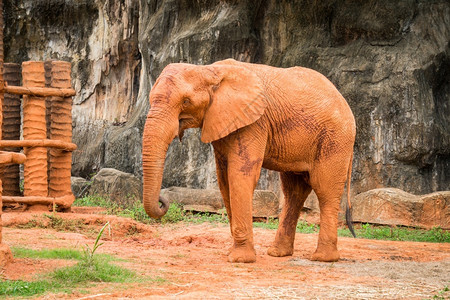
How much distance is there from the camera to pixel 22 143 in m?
12.1

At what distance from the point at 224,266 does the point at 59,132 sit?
6127mm

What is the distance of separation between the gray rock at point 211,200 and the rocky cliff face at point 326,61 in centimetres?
119

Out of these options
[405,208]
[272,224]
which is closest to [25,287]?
[272,224]

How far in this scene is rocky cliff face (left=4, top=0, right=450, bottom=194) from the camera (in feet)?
45.4

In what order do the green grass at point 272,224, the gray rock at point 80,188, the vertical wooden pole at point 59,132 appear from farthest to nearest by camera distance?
the gray rock at point 80,188, the vertical wooden pole at point 59,132, the green grass at point 272,224

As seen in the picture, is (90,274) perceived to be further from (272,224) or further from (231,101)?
(272,224)

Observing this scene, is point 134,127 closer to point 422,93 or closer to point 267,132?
point 422,93

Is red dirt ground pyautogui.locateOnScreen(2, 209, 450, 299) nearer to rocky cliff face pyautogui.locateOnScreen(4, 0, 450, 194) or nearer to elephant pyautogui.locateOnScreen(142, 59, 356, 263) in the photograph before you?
elephant pyautogui.locateOnScreen(142, 59, 356, 263)

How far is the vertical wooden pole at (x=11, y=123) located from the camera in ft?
42.9

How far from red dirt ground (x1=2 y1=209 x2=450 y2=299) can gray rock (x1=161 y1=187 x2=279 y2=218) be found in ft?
6.33

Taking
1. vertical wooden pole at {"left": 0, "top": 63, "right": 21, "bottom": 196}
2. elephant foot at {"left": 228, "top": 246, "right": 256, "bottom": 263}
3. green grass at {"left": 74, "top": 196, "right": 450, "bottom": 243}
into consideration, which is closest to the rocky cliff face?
green grass at {"left": 74, "top": 196, "right": 450, "bottom": 243}

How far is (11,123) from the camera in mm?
13242

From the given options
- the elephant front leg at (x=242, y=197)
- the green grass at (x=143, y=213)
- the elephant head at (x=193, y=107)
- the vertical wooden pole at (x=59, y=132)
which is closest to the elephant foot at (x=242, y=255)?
the elephant front leg at (x=242, y=197)

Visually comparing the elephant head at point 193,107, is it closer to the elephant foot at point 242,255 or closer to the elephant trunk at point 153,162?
the elephant trunk at point 153,162
